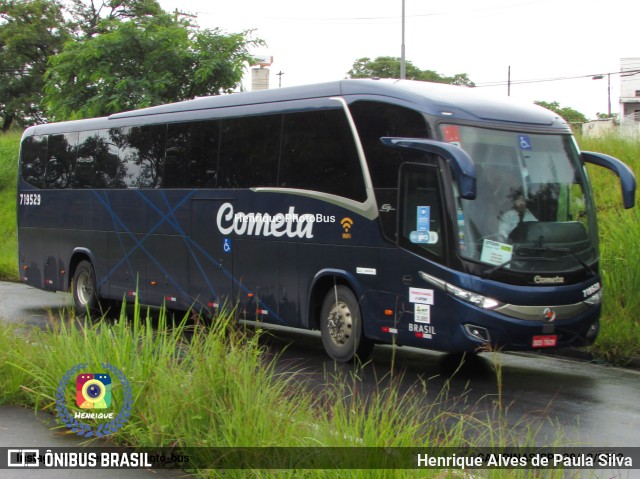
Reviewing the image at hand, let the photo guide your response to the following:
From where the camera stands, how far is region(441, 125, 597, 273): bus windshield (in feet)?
30.6

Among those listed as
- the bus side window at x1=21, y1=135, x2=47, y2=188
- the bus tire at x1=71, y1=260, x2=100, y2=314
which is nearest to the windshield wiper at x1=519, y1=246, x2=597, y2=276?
the bus tire at x1=71, y1=260, x2=100, y2=314

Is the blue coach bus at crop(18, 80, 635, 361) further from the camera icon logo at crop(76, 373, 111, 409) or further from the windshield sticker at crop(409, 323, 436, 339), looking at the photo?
the camera icon logo at crop(76, 373, 111, 409)

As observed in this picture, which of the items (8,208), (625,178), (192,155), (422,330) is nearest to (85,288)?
(192,155)

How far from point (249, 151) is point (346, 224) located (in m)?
2.39

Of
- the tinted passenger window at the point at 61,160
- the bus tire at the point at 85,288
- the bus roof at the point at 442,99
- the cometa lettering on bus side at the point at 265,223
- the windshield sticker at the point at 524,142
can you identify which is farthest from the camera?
the tinted passenger window at the point at 61,160

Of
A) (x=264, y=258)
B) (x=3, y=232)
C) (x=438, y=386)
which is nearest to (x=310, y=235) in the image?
(x=264, y=258)

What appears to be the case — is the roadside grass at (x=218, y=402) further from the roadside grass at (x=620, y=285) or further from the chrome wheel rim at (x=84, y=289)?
the chrome wheel rim at (x=84, y=289)

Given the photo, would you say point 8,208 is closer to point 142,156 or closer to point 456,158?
point 142,156

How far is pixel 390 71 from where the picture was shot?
63938 mm

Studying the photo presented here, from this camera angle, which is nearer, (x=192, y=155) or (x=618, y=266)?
(x=618, y=266)

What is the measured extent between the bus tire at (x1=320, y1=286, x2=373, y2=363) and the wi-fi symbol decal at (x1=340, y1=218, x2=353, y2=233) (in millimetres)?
742

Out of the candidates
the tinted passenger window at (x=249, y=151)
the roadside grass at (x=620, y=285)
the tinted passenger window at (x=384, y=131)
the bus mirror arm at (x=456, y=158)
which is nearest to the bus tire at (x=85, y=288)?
the tinted passenger window at (x=249, y=151)

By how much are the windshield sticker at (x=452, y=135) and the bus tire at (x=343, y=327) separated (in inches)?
91.7

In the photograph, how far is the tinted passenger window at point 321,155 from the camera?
10547mm
